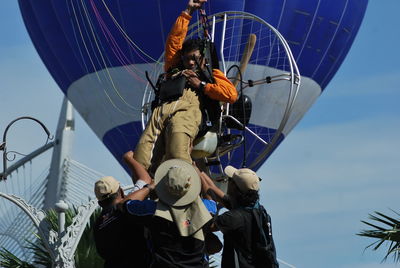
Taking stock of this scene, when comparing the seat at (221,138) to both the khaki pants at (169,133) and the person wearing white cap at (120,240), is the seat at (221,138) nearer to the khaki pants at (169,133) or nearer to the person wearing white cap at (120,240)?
the khaki pants at (169,133)

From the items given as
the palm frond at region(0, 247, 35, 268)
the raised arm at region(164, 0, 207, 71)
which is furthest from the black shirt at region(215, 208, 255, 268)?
Result: the palm frond at region(0, 247, 35, 268)

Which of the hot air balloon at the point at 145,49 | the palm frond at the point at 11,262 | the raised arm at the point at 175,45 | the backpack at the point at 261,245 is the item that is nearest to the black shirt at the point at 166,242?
the backpack at the point at 261,245

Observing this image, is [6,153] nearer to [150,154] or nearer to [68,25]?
[150,154]

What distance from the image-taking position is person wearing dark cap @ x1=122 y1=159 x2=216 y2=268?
33.8ft

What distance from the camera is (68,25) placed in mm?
33188

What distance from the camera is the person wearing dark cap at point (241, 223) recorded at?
1045cm

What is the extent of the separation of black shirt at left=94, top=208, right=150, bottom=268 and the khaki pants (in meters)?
1.60

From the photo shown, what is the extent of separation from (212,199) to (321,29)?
2257 cm

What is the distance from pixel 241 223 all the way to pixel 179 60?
2.97 metres

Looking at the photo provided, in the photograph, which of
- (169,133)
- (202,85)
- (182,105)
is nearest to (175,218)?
(169,133)

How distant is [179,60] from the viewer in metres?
13.1

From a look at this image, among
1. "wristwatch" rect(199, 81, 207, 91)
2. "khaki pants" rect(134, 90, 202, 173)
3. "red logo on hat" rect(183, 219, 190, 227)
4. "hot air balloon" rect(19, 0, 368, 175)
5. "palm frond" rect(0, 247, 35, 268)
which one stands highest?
"wristwatch" rect(199, 81, 207, 91)

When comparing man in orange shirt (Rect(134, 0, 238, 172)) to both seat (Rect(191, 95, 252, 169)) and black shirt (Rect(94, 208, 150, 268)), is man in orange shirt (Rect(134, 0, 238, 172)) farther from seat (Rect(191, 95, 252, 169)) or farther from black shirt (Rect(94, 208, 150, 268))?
black shirt (Rect(94, 208, 150, 268))

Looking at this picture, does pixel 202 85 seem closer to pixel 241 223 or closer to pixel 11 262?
pixel 241 223
